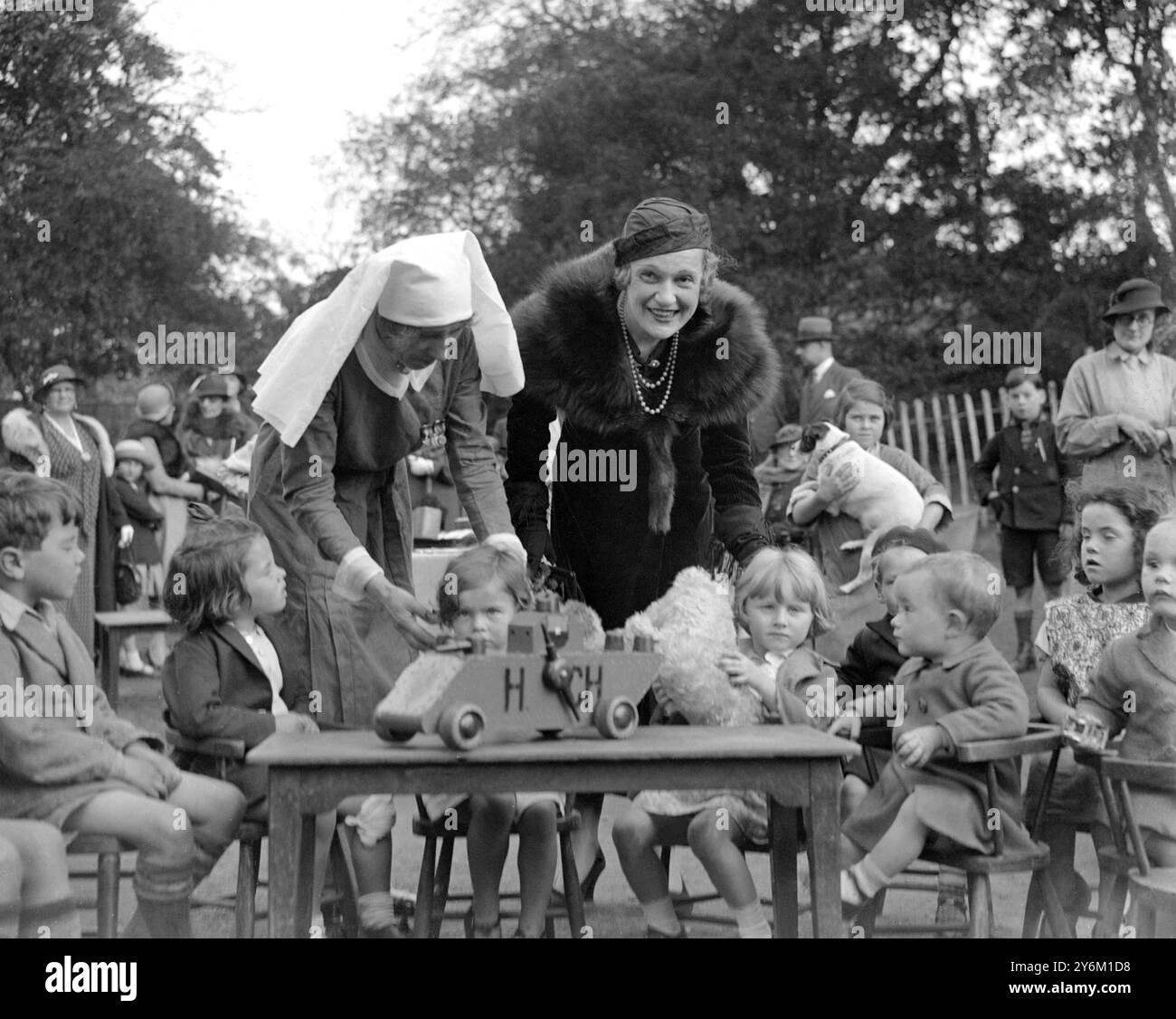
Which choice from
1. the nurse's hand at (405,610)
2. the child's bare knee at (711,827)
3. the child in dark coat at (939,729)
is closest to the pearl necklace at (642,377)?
the child in dark coat at (939,729)

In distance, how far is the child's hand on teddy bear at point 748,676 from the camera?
4.04 meters

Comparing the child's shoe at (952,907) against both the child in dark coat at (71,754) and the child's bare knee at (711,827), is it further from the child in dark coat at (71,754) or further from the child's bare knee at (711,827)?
the child in dark coat at (71,754)

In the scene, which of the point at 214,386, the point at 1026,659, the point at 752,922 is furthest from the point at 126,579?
the point at 752,922

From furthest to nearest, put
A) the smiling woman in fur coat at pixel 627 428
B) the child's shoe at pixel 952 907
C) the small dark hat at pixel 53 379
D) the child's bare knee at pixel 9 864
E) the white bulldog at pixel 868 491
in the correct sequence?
the small dark hat at pixel 53 379, the white bulldog at pixel 868 491, the child's shoe at pixel 952 907, the smiling woman in fur coat at pixel 627 428, the child's bare knee at pixel 9 864

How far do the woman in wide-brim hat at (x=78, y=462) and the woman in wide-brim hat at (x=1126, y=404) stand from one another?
5140 mm

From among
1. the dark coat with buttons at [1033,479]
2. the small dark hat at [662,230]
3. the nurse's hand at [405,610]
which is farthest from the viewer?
the dark coat with buttons at [1033,479]

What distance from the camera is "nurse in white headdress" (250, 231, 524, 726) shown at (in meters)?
3.86

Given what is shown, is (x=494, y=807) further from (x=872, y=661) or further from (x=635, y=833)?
(x=872, y=661)

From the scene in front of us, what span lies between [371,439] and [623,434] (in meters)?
0.70

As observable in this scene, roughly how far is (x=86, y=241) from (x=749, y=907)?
28.8 ft

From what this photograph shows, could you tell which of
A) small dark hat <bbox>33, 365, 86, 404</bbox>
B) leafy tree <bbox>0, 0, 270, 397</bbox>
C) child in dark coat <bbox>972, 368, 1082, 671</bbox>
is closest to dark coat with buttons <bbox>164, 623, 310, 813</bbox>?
small dark hat <bbox>33, 365, 86, 404</bbox>
